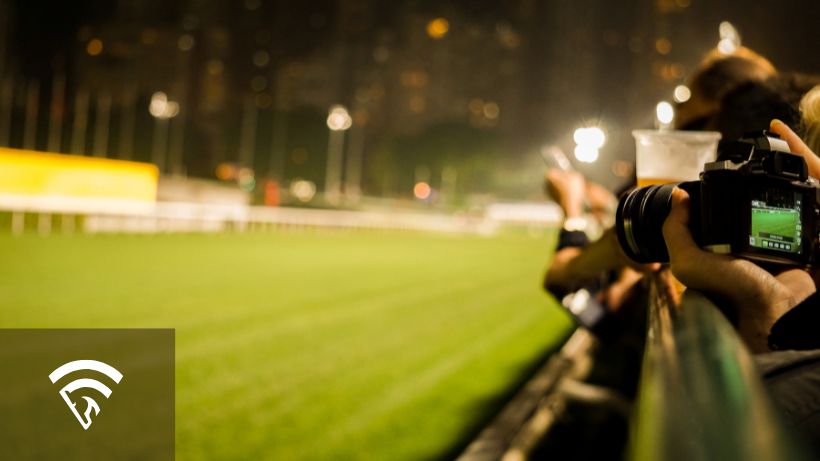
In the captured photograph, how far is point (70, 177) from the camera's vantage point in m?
19.0

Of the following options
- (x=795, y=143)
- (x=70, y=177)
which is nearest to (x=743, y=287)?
(x=795, y=143)

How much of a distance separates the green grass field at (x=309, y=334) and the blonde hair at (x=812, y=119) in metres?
2.27

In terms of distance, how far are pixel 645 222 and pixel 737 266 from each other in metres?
0.26

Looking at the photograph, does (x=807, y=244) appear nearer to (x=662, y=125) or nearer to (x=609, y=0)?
(x=662, y=125)

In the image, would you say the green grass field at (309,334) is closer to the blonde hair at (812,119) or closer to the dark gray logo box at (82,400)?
the dark gray logo box at (82,400)

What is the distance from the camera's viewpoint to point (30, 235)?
50.1 feet

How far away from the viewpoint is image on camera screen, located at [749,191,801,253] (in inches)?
54.9

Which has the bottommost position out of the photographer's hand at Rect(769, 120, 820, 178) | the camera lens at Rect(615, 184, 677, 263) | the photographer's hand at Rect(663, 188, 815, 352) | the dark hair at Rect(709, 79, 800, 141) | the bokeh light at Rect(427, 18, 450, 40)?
the photographer's hand at Rect(663, 188, 815, 352)

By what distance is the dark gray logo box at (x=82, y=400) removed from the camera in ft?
10.8

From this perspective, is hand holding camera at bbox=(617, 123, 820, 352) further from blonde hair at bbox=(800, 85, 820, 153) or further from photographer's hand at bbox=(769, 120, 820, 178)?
blonde hair at bbox=(800, 85, 820, 153)

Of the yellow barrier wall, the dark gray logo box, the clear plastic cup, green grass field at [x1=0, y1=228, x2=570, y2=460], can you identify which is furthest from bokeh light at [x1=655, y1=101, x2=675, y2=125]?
the yellow barrier wall

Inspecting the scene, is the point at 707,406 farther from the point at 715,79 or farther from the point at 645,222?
the point at 715,79

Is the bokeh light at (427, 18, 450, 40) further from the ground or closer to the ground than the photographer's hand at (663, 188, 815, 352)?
further from the ground

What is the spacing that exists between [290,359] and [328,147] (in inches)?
2694
